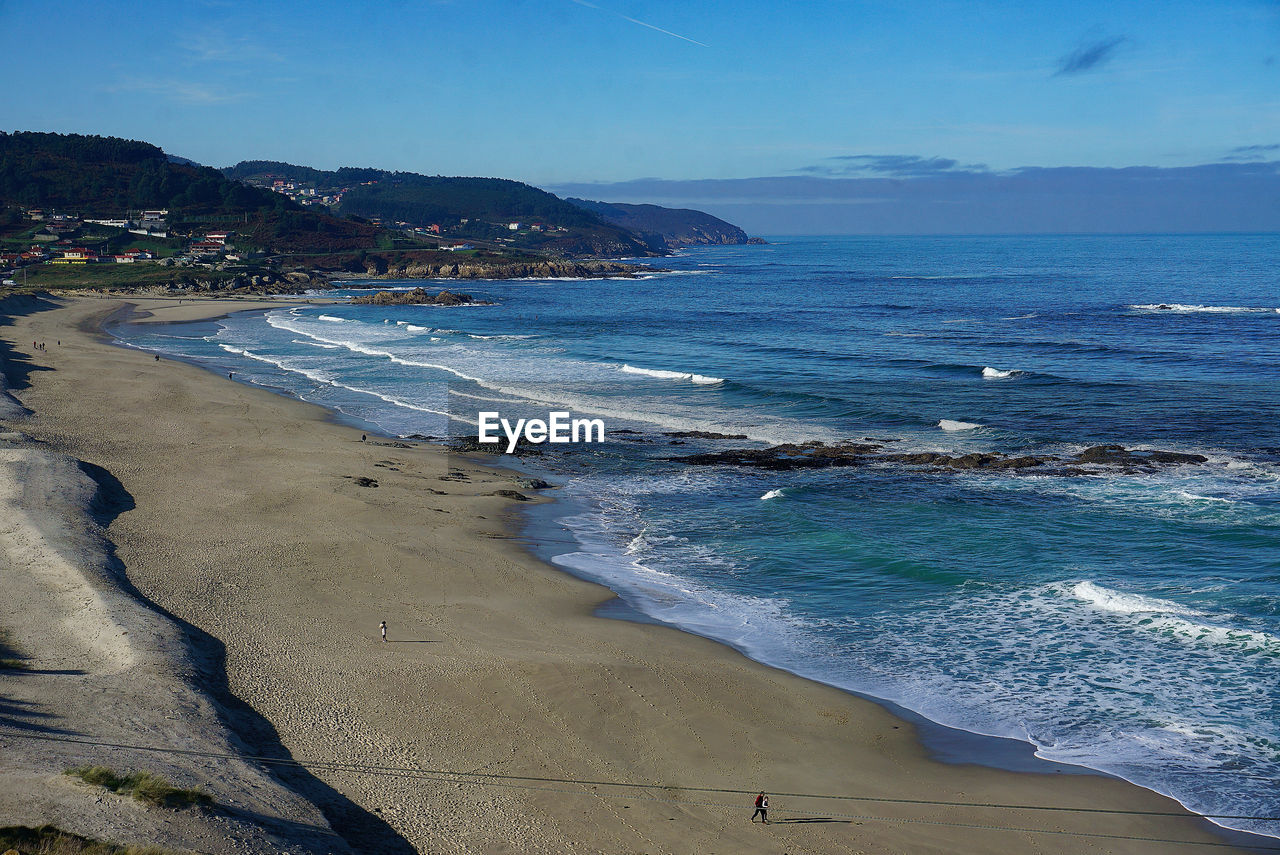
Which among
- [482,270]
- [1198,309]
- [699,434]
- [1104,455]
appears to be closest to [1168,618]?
[1104,455]

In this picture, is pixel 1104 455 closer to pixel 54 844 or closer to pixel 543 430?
pixel 543 430

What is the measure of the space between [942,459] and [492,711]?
21.2 meters

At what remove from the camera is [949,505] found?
26.7 metres

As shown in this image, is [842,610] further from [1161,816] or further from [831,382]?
[831,382]

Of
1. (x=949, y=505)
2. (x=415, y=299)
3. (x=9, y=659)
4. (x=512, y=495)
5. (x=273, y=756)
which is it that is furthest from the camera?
(x=415, y=299)

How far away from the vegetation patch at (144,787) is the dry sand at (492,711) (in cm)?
56

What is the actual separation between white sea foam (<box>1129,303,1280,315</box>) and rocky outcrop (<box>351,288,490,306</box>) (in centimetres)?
6298

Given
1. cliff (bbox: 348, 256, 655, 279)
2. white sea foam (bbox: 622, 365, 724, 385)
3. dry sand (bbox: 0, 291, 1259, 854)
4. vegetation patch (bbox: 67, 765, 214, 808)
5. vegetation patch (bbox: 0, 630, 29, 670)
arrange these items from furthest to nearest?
cliff (bbox: 348, 256, 655, 279), white sea foam (bbox: 622, 365, 724, 385), vegetation patch (bbox: 0, 630, 29, 670), dry sand (bbox: 0, 291, 1259, 854), vegetation patch (bbox: 67, 765, 214, 808)

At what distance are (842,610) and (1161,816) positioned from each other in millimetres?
7877

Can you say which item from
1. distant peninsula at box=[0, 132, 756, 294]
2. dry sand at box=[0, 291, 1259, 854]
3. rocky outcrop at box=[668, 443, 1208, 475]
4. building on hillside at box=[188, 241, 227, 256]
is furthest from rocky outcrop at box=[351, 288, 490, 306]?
dry sand at box=[0, 291, 1259, 854]

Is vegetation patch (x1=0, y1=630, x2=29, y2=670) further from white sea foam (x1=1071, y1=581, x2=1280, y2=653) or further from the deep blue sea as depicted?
white sea foam (x1=1071, y1=581, x2=1280, y2=653)

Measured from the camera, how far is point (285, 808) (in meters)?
11.2

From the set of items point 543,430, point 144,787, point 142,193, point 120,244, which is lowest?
point 144,787

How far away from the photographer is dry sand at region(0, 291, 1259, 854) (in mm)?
11977
